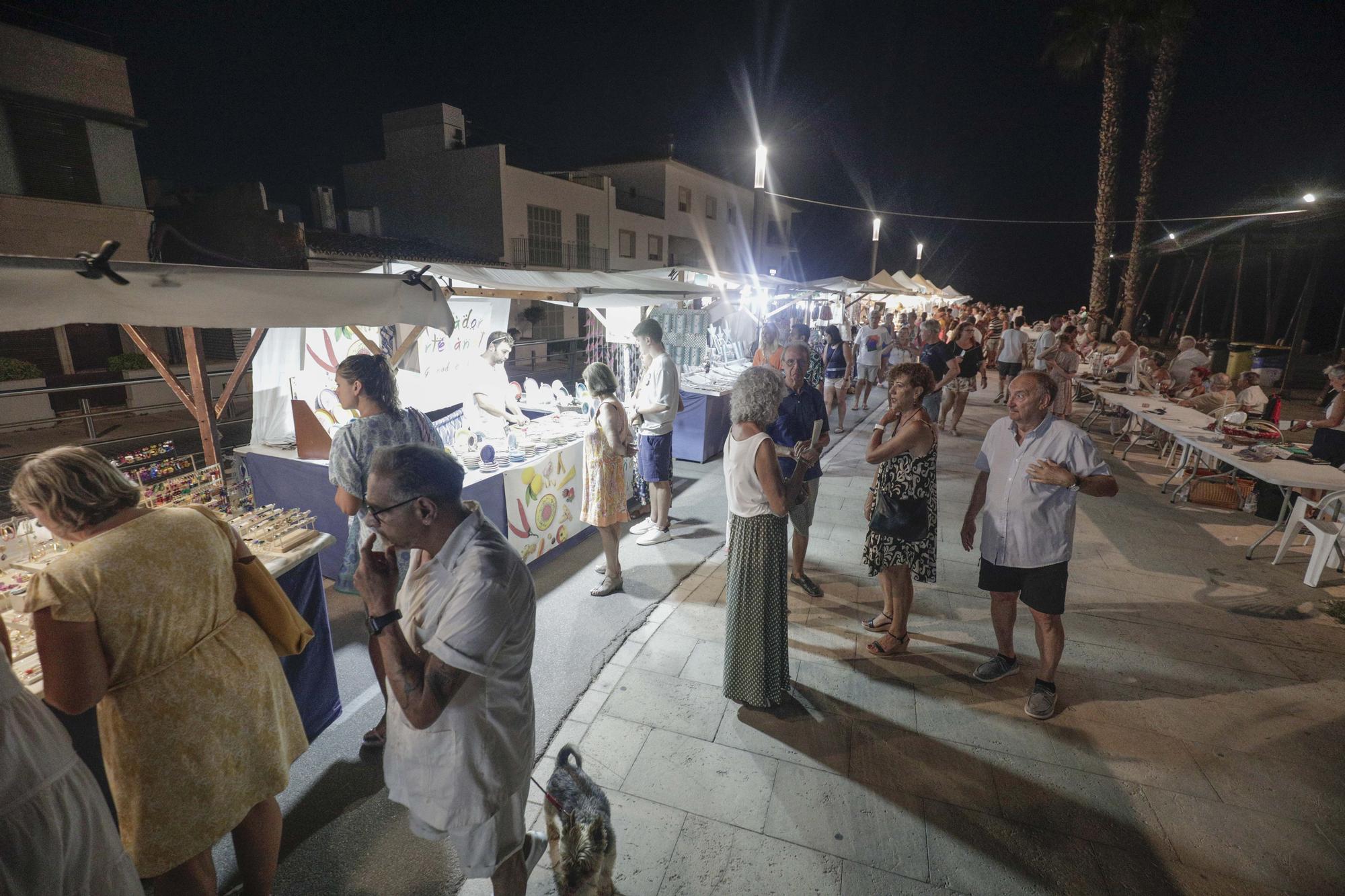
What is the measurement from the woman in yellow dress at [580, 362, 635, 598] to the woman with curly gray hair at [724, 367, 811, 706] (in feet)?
4.67

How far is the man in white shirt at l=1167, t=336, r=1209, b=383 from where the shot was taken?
909cm

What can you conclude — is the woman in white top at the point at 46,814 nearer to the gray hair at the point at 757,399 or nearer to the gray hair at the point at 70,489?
the gray hair at the point at 70,489

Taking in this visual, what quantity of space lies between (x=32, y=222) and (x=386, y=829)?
17.0m

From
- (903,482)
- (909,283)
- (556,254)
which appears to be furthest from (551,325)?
(903,482)

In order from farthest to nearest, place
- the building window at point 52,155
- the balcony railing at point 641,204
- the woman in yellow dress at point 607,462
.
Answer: the balcony railing at point 641,204 → the building window at point 52,155 → the woman in yellow dress at point 607,462

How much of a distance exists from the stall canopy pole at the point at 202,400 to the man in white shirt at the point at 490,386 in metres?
1.96

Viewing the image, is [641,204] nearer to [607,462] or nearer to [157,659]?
[607,462]

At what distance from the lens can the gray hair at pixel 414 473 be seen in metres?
1.55

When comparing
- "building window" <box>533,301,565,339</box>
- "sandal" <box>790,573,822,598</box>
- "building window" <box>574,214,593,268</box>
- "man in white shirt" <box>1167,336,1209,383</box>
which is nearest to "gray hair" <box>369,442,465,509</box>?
"sandal" <box>790,573,822,598</box>

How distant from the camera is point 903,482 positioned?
3.52 meters

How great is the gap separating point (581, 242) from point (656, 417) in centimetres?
2124

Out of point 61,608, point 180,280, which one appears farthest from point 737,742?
point 180,280

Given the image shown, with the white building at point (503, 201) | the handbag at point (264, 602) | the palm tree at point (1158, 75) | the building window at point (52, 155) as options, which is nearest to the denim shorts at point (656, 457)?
the handbag at point (264, 602)

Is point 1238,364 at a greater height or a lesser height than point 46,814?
greater
